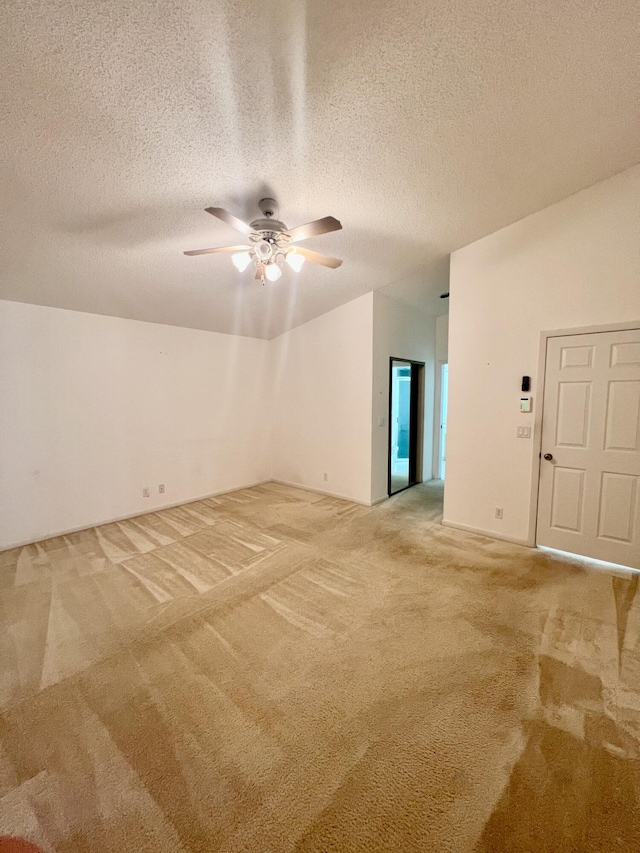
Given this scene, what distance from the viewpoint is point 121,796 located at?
51.2 inches

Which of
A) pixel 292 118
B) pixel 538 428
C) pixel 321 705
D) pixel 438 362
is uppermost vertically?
pixel 292 118

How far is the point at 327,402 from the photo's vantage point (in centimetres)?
505

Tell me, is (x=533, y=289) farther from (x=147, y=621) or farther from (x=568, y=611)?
(x=147, y=621)

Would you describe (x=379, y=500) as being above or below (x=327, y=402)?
below

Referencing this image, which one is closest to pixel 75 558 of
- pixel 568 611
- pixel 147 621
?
pixel 147 621

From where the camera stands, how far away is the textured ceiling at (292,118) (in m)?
1.51

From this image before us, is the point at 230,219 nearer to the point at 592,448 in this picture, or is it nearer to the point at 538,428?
the point at 538,428

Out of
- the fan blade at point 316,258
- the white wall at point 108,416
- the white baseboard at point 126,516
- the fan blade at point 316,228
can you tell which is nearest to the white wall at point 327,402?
the white wall at point 108,416

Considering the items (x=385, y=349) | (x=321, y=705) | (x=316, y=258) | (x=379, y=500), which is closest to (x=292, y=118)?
(x=316, y=258)

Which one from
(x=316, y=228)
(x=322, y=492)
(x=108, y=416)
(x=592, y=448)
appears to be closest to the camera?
(x=316, y=228)

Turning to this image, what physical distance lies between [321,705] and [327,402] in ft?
12.5

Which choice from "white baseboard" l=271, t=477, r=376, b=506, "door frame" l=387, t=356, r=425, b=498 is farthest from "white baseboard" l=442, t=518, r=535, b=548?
"door frame" l=387, t=356, r=425, b=498

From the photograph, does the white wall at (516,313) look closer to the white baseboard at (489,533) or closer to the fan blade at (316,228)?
the white baseboard at (489,533)

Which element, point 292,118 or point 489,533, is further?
point 489,533
